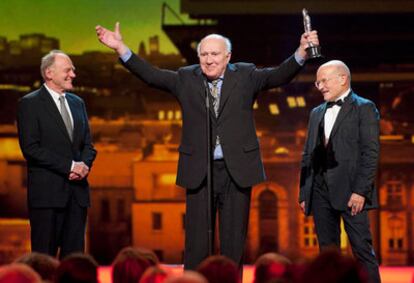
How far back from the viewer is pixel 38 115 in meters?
4.52

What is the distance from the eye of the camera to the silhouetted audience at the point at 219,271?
301 cm

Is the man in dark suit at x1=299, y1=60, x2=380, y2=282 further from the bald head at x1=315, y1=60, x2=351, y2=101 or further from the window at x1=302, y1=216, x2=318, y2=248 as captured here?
the window at x1=302, y1=216, x2=318, y2=248

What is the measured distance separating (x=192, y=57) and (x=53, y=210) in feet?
9.46

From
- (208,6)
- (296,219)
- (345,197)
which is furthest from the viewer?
(296,219)

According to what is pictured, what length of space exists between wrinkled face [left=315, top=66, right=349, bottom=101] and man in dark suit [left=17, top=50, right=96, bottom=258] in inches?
51.8

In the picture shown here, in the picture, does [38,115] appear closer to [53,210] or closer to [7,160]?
[53,210]

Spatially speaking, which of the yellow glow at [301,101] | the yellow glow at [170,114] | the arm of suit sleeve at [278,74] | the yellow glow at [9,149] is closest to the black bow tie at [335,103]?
the arm of suit sleeve at [278,74]

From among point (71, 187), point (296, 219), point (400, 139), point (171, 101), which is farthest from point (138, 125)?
point (71, 187)

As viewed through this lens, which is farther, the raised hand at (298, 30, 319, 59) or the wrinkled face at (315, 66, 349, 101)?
the wrinkled face at (315, 66, 349, 101)

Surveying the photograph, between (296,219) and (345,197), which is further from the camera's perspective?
(296,219)

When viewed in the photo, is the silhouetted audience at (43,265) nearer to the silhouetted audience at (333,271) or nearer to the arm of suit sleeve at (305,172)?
the silhouetted audience at (333,271)

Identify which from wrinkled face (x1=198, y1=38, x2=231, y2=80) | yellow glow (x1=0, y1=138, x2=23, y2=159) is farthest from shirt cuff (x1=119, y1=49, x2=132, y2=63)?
yellow glow (x1=0, y1=138, x2=23, y2=159)

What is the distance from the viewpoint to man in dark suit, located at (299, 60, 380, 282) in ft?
14.5

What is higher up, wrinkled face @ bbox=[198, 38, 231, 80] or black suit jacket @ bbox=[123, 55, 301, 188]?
wrinkled face @ bbox=[198, 38, 231, 80]
